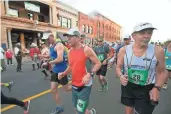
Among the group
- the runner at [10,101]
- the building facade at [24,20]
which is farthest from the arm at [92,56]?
the building facade at [24,20]

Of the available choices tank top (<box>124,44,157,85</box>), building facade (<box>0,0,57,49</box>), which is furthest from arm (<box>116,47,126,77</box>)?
building facade (<box>0,0,57,49</box>)

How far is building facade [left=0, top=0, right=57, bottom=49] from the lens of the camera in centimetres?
2141

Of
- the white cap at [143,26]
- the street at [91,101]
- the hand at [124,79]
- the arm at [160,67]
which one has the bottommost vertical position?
the street at [91,101]

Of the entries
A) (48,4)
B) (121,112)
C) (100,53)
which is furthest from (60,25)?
(121,112)

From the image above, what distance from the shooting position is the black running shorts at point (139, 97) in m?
2.63

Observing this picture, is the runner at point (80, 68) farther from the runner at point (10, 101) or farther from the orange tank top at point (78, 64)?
the runner at point (10, 101)

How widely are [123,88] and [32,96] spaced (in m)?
3.82

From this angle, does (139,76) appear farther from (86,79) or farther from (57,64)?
(57,64)

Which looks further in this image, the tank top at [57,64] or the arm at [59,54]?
the tank top at [57,64]

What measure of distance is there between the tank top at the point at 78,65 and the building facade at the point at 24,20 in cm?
1844

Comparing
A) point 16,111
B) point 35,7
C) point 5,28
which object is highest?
point 35,7

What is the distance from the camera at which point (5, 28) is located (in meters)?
21.2

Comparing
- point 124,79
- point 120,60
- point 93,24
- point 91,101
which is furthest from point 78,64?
point 93,24

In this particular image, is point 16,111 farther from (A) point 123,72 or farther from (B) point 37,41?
(B) point 37,41
